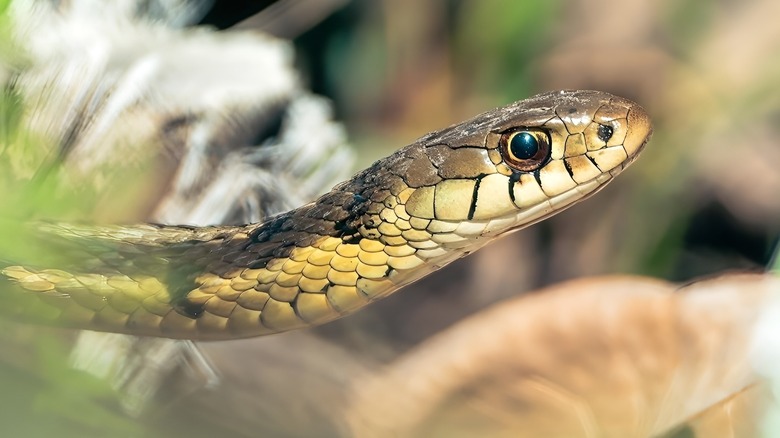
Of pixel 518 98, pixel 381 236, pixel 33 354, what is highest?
pixel 518 98

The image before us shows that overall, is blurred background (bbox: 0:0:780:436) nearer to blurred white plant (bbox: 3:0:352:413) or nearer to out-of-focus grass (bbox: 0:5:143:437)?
blurred white plant (bbox: 3:0:352:413)

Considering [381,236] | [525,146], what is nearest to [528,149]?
[525,146]

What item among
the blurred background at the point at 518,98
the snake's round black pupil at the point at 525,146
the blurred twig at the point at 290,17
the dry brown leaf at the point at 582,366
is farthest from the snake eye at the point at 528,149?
the blurred twig at the point at 290,17

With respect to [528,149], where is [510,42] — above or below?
above

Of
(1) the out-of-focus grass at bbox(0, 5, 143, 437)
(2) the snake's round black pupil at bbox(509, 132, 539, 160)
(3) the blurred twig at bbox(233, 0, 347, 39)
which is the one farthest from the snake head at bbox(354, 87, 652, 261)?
(3) the blurred twig at bbox(233, 0, 347, 39)

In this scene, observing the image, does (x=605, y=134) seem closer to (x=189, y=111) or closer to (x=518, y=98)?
(x=518, y=98)

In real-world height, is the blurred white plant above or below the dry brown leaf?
above

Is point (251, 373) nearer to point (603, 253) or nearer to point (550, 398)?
point (550, 398)
